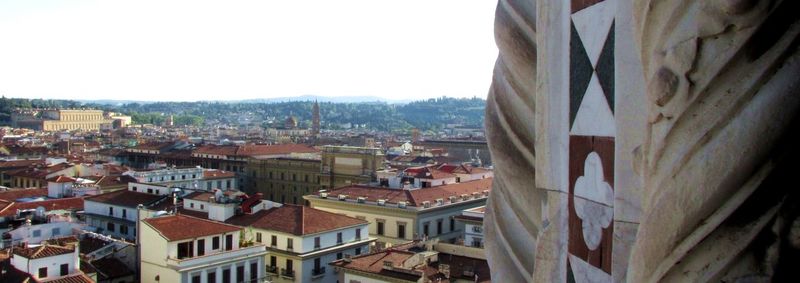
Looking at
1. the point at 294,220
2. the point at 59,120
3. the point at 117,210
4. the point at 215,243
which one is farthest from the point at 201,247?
the point at 59,120

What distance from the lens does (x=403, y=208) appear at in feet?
109

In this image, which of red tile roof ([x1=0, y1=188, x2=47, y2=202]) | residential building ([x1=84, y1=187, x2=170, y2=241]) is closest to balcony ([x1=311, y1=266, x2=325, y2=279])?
residential building ([x1=84, y1=187, x2=170, y2=241])

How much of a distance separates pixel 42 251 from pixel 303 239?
8564 mm

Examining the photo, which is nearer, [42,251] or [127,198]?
[42,251]

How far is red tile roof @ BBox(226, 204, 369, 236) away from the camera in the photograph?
2752 cm

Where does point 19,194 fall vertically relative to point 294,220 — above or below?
below

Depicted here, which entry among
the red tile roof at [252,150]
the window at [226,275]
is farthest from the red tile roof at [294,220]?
the red tile roof at [252,150]

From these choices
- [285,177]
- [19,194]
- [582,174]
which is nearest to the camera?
[582,174]

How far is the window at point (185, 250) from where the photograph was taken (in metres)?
23.1

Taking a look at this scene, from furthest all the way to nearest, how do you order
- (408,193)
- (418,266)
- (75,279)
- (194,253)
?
(408,193)
(194,253)
(418,266)
(75,279)

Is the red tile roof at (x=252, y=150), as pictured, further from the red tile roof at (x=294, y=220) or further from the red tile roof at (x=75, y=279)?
the red tile roof at (x=75, y=279)

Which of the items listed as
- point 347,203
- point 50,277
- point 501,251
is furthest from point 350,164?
point 501,251

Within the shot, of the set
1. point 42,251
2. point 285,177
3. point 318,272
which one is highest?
point 42,251

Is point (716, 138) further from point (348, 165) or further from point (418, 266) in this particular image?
point (348, 165)
